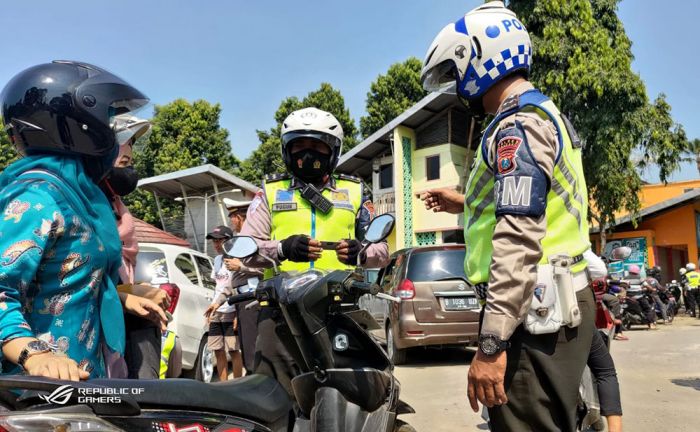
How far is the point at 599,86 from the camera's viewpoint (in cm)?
1473

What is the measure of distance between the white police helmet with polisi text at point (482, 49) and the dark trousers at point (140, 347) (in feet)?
5.21

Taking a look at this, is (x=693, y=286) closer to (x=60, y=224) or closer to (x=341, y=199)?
(x=341, y=199)

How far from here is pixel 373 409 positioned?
241cm

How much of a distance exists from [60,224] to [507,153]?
1.42 meters

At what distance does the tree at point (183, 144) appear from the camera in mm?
27609

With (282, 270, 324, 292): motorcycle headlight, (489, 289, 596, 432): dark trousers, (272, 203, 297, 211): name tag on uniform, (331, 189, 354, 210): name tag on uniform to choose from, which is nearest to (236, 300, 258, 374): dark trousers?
(272, 203, 297, 211): name tag on uniform

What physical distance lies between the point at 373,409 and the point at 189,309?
487 centimetres

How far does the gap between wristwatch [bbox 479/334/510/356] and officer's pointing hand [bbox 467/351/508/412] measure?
2 cm

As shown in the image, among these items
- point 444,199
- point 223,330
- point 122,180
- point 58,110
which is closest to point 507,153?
point 444,199

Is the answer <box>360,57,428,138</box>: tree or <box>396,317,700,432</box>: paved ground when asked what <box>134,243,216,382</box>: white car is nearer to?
<box>396,317,700,432</box>: paved ground

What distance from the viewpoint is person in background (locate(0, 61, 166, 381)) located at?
160 cm

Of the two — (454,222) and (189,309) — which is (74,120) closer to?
(189,309)

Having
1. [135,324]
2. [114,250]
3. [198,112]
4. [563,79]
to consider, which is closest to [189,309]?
[135,324]

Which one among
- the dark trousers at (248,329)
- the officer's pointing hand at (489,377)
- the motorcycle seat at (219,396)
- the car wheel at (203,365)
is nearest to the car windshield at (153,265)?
the car wheel at (203,365)
